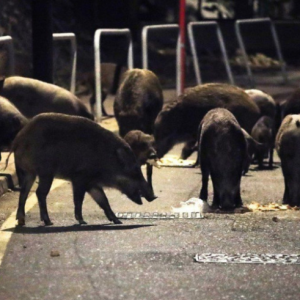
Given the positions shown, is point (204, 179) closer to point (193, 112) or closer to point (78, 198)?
point (78, 198)

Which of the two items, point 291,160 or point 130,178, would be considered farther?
point 291,160

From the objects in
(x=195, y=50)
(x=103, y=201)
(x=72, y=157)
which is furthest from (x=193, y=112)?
(x=195, y=50)

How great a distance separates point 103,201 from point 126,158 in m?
0.39

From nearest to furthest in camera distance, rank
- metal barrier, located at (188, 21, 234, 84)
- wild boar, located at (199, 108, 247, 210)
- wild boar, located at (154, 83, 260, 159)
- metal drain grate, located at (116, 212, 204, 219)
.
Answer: metal drain grate, located at (116, 212, 204, 219)
wild boar, located at (199, 108, 247, 210)
wild boar, located at (154, 83, 260, 159)
metal barrier, located at (188, 21, 234, 84)

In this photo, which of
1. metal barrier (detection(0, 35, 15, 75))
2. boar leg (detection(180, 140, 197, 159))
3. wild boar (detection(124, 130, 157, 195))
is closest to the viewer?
wild boar (detection(124, 130, 157, 195))

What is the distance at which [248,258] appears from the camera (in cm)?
712

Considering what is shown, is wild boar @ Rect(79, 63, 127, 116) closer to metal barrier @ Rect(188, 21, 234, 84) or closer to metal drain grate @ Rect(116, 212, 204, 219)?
metal barrier @ Rect(188, 21, 234, 84)

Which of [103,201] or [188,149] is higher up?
[103,201]

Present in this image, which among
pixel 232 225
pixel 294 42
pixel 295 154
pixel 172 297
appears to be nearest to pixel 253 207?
pixel 295 154

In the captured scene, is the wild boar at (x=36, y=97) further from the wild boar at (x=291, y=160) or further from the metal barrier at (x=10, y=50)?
the wild boar at (x=291, y=160)

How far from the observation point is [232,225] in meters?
8.29

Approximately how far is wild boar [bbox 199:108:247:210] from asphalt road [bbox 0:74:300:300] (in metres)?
0.48

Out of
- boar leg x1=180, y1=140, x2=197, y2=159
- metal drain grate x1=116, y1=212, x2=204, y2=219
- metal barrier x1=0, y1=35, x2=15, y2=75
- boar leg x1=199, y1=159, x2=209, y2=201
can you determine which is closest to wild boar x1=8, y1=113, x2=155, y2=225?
metal drain grate x1=116, y1=212, x2=204, y2=219

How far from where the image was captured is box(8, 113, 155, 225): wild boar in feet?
27.9
